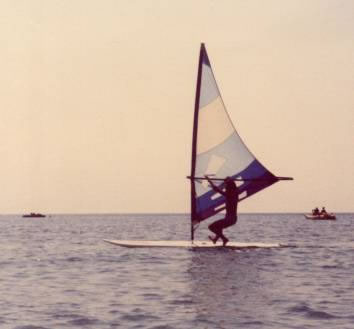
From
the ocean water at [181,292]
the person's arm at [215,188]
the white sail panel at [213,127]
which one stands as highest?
Answer: the white sail panel at [213,127]

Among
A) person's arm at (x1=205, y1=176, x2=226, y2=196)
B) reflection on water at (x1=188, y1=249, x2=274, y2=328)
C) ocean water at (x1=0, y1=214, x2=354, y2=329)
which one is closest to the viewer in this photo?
ocean water at (x1=0, y1=214, x2=354, y2=329)

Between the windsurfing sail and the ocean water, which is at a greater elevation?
the windsurfing sail

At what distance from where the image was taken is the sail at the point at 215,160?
32.6 m

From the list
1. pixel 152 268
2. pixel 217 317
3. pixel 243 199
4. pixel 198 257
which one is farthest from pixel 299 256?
pixel 217 317

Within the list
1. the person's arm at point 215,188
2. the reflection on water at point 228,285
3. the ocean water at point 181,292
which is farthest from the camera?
the person's arm at point 215,188

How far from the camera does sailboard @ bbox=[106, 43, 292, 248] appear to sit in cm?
3256

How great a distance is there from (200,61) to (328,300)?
1757 cm

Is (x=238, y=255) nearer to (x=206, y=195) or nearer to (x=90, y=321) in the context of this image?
(x=206, y=195)

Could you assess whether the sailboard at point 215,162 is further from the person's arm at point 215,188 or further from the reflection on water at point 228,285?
the reflection on water at point 228,285

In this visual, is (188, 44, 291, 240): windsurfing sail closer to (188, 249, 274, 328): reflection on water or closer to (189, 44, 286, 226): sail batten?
(189, 44, 286, 226): sail batten

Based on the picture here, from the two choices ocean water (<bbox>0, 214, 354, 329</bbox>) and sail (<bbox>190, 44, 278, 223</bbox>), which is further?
sail (<bbox>190, 44, 278, 223</bbox>)

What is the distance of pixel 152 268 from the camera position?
26.7 m

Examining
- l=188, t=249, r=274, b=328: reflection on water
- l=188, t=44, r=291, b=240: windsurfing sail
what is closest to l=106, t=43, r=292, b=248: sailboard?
l=188, t=44, r=291, b=240: windsurfing sail

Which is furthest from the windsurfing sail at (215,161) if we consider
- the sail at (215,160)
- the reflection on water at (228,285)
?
the reflection on water at (228,285)
